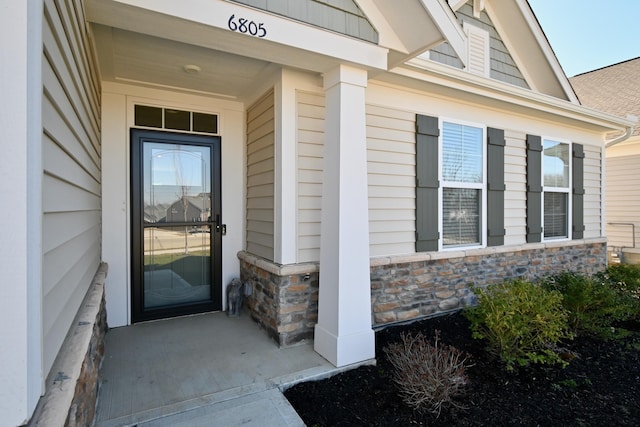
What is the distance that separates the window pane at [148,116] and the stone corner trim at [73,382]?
202cm

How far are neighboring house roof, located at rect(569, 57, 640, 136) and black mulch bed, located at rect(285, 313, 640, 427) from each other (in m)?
7.12

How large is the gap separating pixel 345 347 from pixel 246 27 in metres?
2.51

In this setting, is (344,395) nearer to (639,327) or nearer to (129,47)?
(129,47)

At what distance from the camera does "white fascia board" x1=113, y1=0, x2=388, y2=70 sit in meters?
2.12

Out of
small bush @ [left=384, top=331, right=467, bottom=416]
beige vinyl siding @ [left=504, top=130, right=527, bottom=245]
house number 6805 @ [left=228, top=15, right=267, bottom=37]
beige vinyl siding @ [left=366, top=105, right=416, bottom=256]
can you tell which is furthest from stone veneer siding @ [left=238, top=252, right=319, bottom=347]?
beige vinyl siding @ [left=504, top=130, right=527, bottom=245]

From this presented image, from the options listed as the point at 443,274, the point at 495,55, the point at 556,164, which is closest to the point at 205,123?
the point at 443,274

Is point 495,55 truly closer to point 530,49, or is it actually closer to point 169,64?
point 530,49

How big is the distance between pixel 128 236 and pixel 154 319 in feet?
3.10

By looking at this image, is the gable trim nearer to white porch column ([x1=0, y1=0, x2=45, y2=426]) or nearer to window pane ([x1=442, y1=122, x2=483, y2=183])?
window pane ([x1=442, y1=122, x2=483, y2=183])

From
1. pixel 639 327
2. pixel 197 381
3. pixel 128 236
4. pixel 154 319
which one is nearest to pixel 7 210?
pixel 197 381

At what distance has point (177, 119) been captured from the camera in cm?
381

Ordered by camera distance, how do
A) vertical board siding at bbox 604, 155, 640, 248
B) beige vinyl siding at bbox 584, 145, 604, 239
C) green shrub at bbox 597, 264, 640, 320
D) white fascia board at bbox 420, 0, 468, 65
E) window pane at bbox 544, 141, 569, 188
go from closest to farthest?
white fascia board at bbox 420, 0, 468, 65
green shrub at bbox 597, 264, 640, 320
window pane at bbox 544, 141, 569, 188
beige vinyl siding at bbox 584, 145, 604, 239
vertical board siding at bbox 604, 155, 640, 248

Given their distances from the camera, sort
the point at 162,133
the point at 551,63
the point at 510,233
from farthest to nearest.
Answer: the point at 551,63
the point at 510,233
the point at 162,133

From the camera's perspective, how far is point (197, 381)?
2570mm
